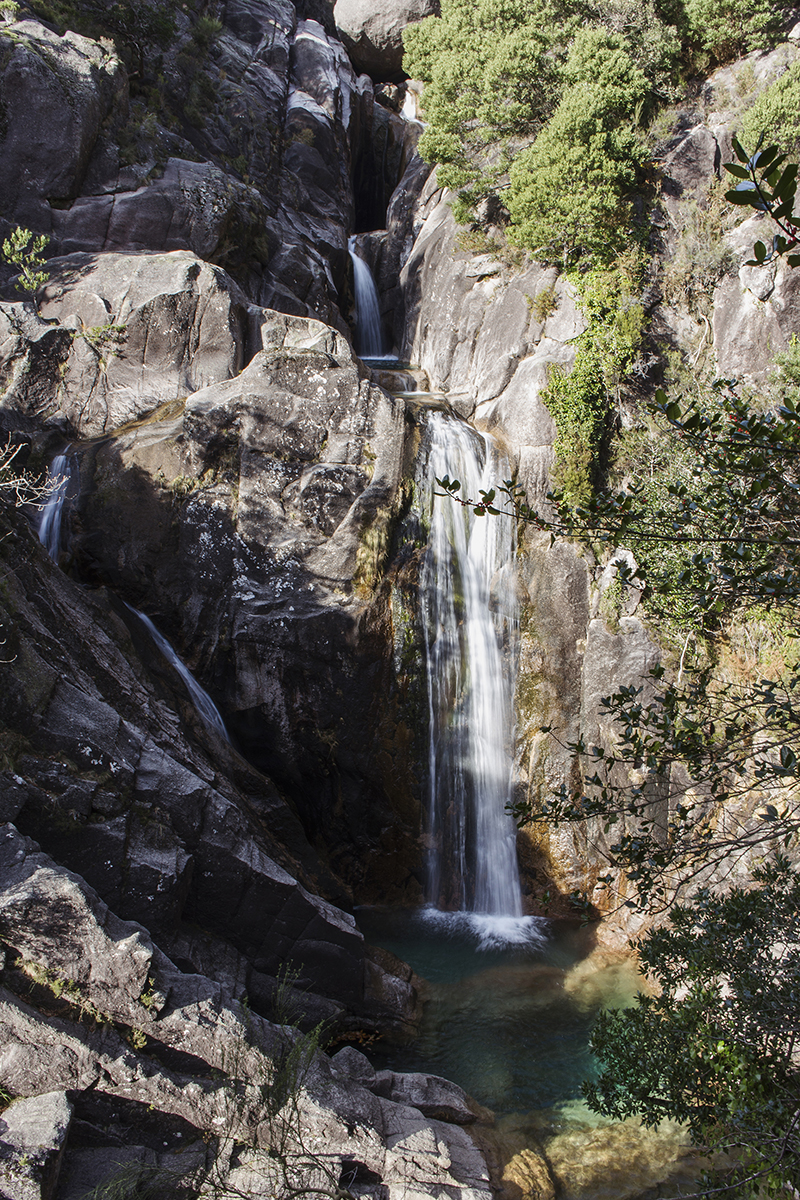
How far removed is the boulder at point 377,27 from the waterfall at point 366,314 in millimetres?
10906

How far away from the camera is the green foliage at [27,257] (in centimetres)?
1331

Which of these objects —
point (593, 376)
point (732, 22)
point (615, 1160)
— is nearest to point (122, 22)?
point (732, 22)

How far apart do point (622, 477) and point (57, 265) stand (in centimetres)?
1193

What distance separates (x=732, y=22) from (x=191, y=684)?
18.6m

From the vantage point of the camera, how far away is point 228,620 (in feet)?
38.5

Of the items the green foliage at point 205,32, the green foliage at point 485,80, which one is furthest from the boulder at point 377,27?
the green foliage at point 485,80

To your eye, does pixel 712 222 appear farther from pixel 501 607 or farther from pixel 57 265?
pixel 57 265

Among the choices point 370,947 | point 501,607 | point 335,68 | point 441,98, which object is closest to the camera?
point 370,947

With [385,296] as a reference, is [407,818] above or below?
below

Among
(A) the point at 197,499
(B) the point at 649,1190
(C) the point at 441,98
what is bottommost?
(B) the point at 649,1190

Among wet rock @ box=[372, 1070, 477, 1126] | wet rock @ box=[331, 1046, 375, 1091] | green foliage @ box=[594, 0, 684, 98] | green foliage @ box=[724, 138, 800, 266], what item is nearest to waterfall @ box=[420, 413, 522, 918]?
wet rock @ box=[372, 1070, 477, 1126]

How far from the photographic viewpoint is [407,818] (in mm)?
12008

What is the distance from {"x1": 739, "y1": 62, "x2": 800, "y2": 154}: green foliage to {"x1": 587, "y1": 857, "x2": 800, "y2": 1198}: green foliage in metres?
14.7

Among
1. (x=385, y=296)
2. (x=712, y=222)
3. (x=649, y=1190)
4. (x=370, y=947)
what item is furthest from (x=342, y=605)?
(x=385, y=296)
